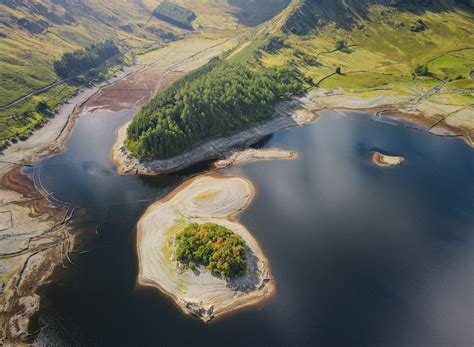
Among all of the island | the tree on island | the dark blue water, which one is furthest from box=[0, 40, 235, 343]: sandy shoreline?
the island

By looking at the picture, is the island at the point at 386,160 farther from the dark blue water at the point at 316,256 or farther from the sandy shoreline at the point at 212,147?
the sandy shoreline at the point at 212,147

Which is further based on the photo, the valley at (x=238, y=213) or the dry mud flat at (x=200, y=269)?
the dry mud flat at (x=200, y=269)

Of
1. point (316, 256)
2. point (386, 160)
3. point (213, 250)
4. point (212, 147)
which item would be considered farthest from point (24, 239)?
point (386, 160)

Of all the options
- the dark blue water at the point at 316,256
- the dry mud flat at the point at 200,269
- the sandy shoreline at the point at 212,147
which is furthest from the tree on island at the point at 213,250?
the sandy shoreline at the point at 212,147

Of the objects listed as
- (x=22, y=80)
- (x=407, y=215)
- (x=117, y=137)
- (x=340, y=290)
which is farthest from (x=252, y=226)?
(x=22, y=80)

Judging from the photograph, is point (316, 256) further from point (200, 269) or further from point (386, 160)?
point (386, 160)

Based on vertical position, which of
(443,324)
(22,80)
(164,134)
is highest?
(22,80)

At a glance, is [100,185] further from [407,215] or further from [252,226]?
[407,215]
